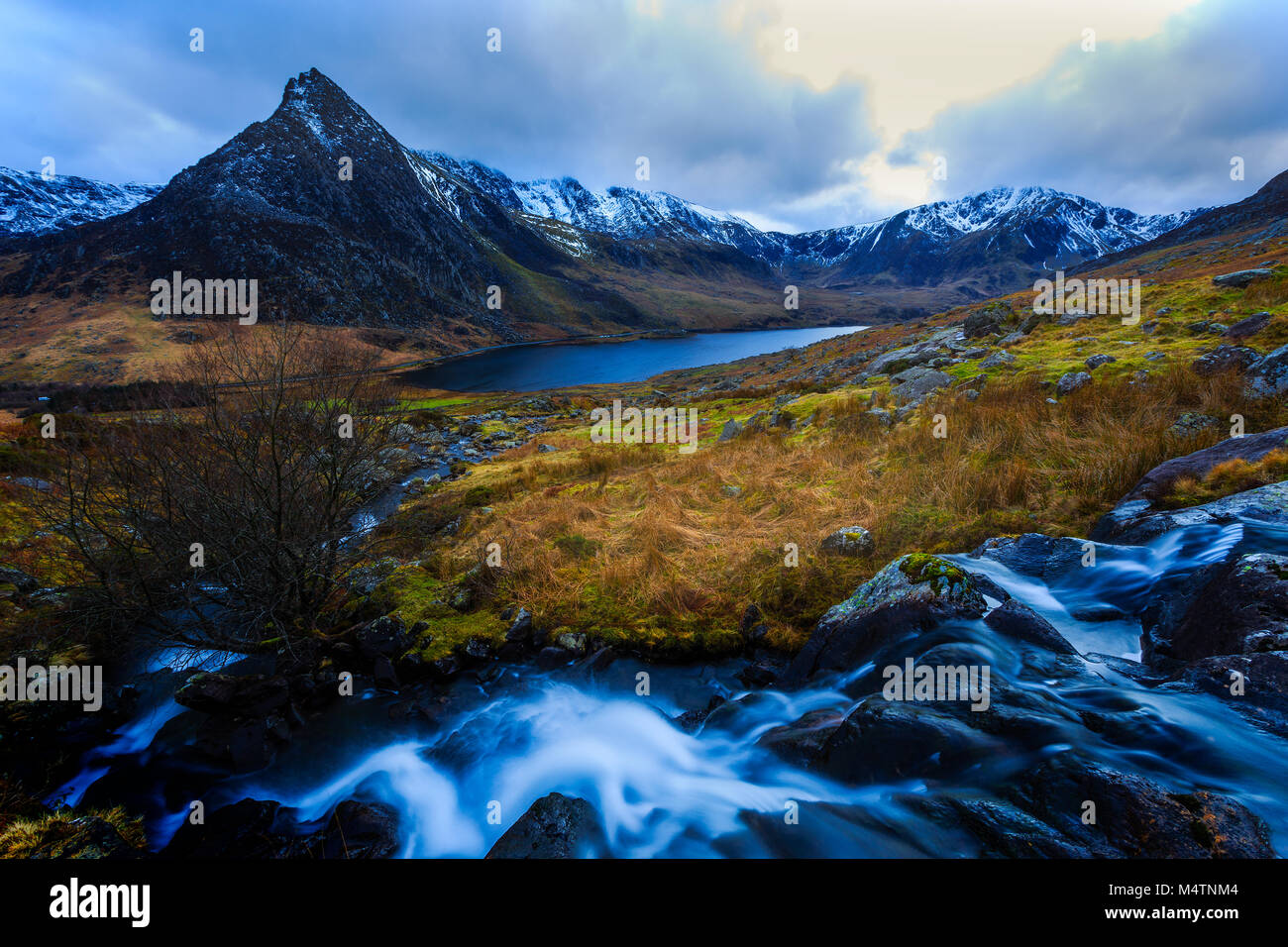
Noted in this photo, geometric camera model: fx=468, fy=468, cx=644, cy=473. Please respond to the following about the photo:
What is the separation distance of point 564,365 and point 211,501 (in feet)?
280

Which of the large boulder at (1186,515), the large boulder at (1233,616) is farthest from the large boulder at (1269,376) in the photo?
the large boulder at (1233,616)

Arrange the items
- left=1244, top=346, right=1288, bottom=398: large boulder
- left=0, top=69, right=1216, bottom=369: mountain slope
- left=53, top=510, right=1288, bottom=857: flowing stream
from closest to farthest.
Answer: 1. left=53, top=510, right=1288, bottom=857: flowing stream
2. left=1244, top=346, right=1288, bottom=398: large boulder
3. left=0, top=69, right=1216, bottom=369: mountain slope

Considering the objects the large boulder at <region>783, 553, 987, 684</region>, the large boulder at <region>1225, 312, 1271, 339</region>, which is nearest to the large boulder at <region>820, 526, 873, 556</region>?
the large boulder at <region>783, 553, 987, 684</region>

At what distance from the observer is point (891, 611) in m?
5.43

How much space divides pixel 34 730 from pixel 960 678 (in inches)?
446

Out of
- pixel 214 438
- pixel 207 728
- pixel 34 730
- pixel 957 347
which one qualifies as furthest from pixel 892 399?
pixel 34 730

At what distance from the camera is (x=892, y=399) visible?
15.0 metres

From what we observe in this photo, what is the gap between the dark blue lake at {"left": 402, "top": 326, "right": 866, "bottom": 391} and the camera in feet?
234

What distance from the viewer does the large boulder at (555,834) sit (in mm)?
3992

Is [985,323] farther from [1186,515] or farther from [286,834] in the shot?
[286,834]

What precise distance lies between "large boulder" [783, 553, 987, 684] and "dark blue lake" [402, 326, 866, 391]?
63.0 meters

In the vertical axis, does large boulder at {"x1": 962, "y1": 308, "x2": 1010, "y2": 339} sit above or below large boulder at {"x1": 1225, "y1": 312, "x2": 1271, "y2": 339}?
above

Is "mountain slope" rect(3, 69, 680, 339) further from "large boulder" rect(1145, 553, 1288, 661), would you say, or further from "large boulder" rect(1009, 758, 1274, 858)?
"large boulder" rect(1145, 553, 1288, 661)

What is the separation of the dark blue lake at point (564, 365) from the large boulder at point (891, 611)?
6302 cm
